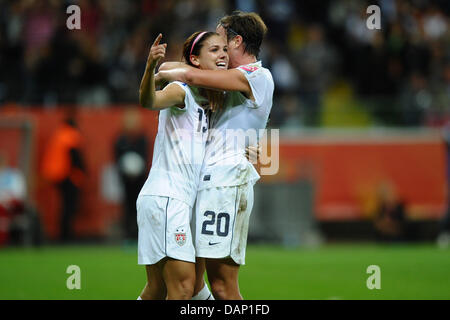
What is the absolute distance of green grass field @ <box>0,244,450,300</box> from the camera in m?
7.88

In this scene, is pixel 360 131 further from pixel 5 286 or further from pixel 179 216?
pixel 179 216

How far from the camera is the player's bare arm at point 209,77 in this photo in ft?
16.8

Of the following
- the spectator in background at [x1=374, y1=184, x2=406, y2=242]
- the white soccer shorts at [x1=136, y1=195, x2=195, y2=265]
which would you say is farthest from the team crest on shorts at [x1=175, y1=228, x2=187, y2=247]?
the spectator in background at [x1=374, y1=184, x2=406, y2=242]

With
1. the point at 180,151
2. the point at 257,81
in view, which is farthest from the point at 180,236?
the point at 257,81

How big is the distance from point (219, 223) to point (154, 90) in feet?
3.62

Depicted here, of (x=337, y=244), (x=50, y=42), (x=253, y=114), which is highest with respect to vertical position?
(x=50, y=42)

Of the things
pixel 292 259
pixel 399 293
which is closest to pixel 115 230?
pixel 292 259

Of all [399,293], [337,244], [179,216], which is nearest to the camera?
[179,216]

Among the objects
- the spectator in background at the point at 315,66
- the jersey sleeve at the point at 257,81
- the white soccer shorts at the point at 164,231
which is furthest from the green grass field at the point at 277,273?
the spectator in background at the point at 315,66

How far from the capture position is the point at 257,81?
541 centimetres

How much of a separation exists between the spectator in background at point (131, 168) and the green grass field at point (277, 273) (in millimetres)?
585

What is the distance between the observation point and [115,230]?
14.9 meters

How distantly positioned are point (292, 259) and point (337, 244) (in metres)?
3.38

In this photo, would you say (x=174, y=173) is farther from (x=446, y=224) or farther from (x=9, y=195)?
(x=446, y=224)
